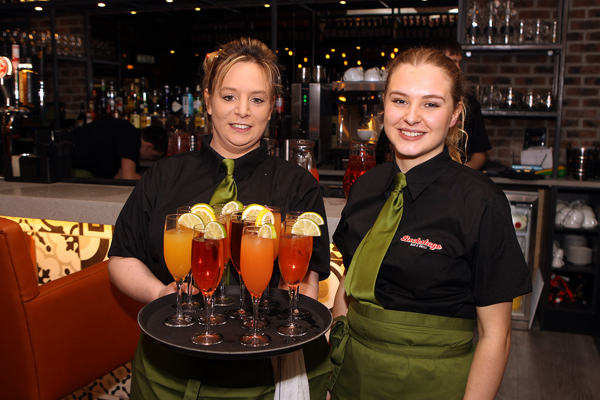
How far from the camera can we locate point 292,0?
4215mm

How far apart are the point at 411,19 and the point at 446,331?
574cm

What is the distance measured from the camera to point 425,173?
139 centimetres

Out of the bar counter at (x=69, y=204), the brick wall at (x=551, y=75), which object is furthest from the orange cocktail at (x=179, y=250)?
the brick wall at (x=551, y=75)

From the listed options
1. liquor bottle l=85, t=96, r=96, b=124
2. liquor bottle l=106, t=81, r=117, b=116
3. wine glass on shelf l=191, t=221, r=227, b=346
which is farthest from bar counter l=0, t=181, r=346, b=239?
liquor bottle l=106, t=81, r=117, b=116

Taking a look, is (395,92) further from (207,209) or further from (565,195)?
(565,195)

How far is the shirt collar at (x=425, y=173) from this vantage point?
1375 mm

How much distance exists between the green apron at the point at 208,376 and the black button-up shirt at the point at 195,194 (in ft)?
0.85

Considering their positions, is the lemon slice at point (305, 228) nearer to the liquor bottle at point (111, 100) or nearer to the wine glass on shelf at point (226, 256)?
the wine glass on shelf at point (226, 256)

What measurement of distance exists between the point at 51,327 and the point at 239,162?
874mm

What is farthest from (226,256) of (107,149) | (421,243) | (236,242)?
(107,149)

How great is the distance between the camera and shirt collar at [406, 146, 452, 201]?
1375 mm

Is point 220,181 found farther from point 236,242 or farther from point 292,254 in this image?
point 292,254

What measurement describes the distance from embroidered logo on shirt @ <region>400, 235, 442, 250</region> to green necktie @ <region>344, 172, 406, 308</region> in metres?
0.04

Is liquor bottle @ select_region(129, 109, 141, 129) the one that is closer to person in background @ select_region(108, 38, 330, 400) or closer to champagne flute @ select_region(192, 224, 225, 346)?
person in background @ select_region(108, 38, 330, 400)
